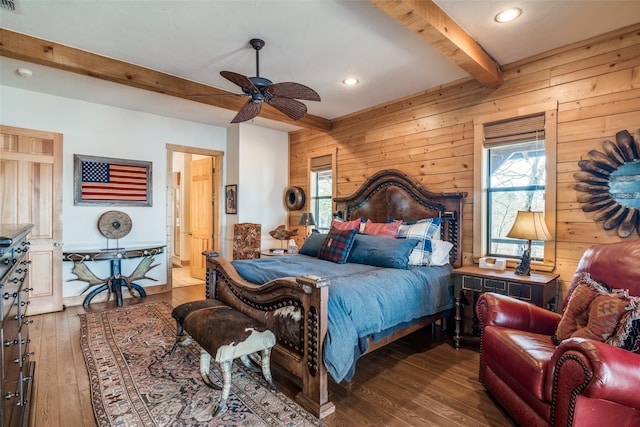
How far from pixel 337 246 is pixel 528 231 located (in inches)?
70.6

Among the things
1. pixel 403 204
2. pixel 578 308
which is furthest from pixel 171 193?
pixel 578 308

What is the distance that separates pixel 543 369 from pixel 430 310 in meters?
1.32

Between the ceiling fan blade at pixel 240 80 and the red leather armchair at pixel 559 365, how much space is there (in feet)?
8.28

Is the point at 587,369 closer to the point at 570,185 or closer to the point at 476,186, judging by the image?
the point at 570,185

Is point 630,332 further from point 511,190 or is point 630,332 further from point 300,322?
point 511,190

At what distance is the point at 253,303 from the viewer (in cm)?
271

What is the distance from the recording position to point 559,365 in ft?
5.21

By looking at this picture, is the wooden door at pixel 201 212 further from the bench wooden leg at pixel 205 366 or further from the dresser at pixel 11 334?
the dresser at pixel 11 334

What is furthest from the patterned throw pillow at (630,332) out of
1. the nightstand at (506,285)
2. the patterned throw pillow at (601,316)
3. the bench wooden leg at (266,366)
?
the bench wooden leg at (266,366)

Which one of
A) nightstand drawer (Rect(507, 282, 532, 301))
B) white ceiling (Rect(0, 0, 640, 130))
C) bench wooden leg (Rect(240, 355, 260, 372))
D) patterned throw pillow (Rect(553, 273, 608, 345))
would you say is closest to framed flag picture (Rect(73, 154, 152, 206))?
white ceiling (Rect(0, 0, 640, 130))

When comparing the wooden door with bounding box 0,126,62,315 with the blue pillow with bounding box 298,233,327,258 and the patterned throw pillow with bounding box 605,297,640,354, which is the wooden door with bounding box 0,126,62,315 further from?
the patterned throw pillow with bounding box 605,297,640,354

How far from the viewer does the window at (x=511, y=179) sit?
306 centimetres

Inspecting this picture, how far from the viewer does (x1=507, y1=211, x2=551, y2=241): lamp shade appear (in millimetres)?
2822

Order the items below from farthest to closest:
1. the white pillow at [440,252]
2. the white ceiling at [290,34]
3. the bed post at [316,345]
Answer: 1. the white pillow at [440,252]
2. the white ceiling at [290,34]
3. the bed post at [316,345]
